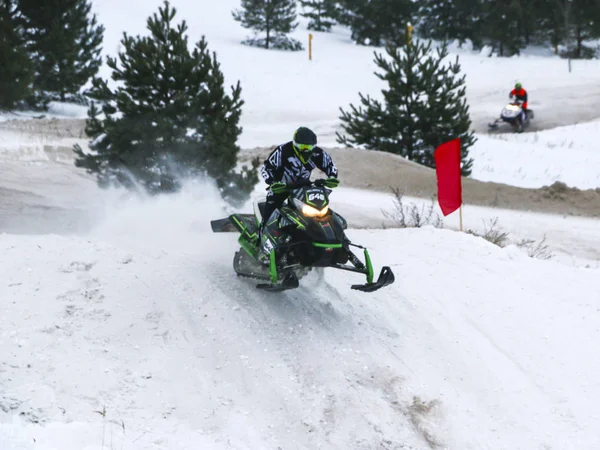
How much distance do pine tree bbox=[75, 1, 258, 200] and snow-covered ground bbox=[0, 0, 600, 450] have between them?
22.9 inches

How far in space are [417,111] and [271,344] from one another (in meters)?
15.4

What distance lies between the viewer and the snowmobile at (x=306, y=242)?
23.9 feet

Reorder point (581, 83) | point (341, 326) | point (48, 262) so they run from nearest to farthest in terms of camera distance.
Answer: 1. point (341, 326)
2. point (48, 262)
3. point (581, 83)

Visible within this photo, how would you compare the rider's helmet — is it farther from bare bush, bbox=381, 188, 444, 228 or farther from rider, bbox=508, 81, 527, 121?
rider, bbox=508, 81, 527, 121

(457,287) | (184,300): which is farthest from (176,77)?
(457,287)

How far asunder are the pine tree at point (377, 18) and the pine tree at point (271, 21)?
5.03m

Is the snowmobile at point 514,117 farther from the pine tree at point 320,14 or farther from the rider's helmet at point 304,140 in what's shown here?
the pine tree at point 320,14

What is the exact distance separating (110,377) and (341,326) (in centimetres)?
280

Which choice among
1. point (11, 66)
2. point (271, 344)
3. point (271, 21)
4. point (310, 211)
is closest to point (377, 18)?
point (271, 21)

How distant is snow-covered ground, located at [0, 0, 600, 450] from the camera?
5754mm

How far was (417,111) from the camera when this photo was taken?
69.5 feet

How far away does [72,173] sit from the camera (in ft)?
54.1

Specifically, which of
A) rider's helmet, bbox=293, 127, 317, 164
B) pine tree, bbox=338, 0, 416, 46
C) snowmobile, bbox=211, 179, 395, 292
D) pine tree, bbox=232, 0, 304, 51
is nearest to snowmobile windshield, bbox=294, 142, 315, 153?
rider's helmet, bbox=293, 127, 317, 164

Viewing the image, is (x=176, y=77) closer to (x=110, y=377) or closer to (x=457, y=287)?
(x=457, y=287)
